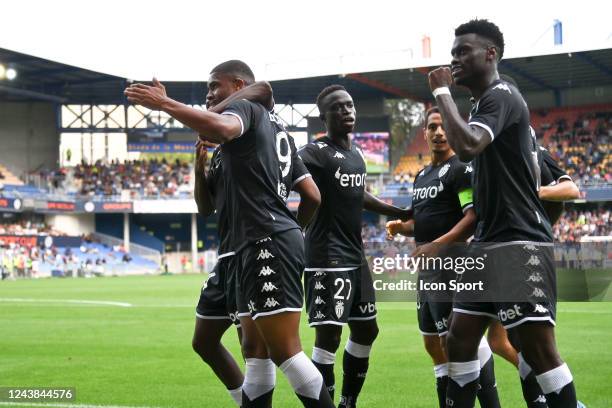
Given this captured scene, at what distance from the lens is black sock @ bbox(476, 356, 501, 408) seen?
6195 millimetres

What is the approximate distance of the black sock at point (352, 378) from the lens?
6.89 metres

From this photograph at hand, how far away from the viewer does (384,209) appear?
731 cm

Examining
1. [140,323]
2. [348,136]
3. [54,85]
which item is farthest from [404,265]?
[54,85]

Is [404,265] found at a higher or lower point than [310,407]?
higher

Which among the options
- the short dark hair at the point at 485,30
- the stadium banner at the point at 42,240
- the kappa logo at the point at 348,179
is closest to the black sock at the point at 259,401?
the kappa logo at the point at 348,179

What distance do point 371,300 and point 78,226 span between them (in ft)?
186

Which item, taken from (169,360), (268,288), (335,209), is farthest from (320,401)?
(169,360)

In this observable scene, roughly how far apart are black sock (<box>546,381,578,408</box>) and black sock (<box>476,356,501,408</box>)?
1.47 metres

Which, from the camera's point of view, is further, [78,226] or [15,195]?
[78,226]

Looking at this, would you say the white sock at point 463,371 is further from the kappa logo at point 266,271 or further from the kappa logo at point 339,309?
the kappa logo at point 339,309

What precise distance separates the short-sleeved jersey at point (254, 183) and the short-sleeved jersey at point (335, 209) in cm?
159

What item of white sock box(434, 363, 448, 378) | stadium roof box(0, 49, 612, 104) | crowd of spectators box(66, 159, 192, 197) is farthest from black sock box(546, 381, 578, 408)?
crowd of spectators box(66, 159, 192, 197)

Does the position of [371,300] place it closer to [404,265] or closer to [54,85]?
[404,265]

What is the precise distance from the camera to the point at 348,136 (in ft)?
23.8
